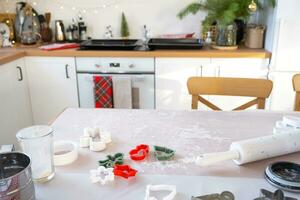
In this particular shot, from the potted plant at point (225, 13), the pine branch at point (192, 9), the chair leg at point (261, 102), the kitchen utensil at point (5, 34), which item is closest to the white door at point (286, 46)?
the potted plant at point (225, 13)

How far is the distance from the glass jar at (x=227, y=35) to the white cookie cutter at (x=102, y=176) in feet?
6.21

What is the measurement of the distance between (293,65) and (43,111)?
2043 millimetres

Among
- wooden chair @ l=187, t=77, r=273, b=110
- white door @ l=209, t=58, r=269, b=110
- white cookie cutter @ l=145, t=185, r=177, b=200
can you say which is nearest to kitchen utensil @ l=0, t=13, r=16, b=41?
white door @ l=209, t=58, r=269, b=110

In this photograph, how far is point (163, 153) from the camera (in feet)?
3.08

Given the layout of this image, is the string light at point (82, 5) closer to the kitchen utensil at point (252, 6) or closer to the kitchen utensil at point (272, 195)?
the kitchen utensil at point (252, 6)

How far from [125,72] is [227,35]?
2.84ft

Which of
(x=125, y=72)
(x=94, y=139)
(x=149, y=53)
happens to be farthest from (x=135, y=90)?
(x=94, y=139)

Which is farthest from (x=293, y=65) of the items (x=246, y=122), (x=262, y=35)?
(x=246, y=122)

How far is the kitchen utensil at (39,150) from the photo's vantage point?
2.66ft

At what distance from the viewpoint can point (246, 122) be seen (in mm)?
1171

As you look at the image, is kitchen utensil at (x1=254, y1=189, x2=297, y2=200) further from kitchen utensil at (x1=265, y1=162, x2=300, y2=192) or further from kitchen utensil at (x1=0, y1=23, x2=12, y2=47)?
kitchen utensil at (x1=0, y1=23, x2=12, y2=47)

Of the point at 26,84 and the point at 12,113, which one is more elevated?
the point at 26,84

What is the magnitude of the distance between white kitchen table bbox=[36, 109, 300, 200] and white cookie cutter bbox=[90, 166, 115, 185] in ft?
0.05

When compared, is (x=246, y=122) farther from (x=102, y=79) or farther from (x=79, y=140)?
(x=102, y=79)
